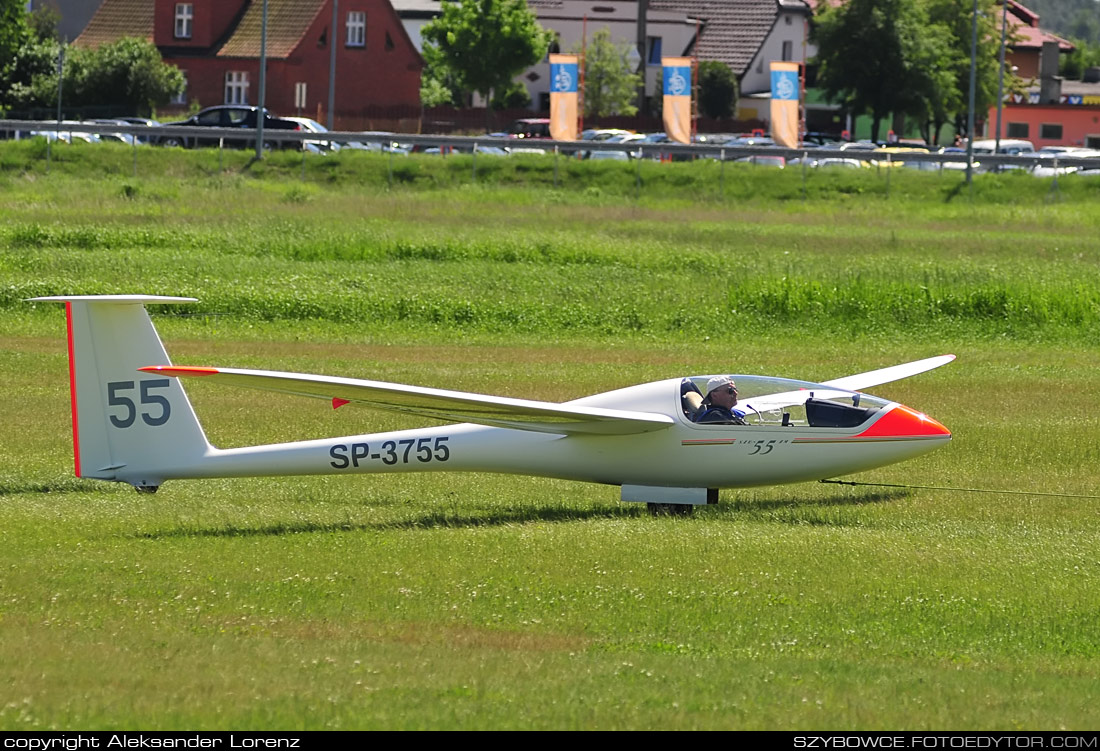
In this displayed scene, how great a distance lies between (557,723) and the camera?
24.5 feet

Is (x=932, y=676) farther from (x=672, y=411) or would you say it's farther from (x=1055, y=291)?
(x=1055, y=291)

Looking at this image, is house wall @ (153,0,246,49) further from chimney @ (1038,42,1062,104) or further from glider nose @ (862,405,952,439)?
glider nose @ (862,405,952,439)

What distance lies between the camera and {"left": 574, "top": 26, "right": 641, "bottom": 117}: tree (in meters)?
88.4

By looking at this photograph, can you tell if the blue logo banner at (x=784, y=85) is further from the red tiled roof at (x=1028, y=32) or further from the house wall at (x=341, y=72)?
the red tiled roof at (x=1028, y=32)

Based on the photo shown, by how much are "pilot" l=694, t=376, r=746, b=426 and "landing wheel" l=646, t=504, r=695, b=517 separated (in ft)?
3.22

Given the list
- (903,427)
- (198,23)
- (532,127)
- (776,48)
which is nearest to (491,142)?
(532,127)

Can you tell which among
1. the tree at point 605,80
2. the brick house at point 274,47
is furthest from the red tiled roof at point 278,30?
the tree at point 605,80

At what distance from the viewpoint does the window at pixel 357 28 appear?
81.9m

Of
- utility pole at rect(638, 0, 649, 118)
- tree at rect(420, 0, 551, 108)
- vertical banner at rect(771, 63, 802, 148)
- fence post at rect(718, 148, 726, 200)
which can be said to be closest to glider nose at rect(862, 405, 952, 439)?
fence post at rect(718, 148, 726, 200)

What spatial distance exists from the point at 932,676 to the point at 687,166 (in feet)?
139

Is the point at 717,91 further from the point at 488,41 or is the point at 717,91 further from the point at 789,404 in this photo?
the point at 789,404

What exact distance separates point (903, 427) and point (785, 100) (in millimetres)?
48771

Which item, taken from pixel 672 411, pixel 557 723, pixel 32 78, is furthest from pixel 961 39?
pixel 557 723

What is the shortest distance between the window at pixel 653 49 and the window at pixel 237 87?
32.1 m
